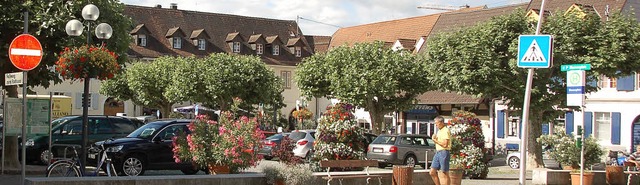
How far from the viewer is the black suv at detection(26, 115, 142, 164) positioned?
23453mm

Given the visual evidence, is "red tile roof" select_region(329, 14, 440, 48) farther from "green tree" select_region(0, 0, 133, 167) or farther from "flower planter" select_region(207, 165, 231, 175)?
"flower planter" select_region(207, 165, 231, 175)

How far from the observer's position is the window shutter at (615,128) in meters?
36.8

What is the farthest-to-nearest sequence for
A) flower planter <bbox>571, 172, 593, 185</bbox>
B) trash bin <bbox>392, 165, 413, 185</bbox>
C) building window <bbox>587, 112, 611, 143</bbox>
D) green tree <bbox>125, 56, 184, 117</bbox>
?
green tree <bbox>125, 56, 184, 117</bbox> < building window <bbox>587, 112, 611, 143</bbox> < flower planter <bbox>571, 172, 593, 185</bbox> < trash bin <bbox>392, 165, 413, 185</bbox>

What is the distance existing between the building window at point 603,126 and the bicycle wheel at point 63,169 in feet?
91.6

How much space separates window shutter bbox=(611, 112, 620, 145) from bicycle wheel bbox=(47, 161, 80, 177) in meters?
27.5

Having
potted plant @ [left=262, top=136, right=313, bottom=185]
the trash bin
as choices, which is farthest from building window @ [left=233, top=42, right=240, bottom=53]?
potted plant @ [left=262, top=136, right=313, bottom=185]

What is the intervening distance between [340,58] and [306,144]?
9.95 meters

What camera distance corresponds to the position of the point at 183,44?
62.3 m

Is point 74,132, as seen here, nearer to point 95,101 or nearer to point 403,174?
point 403,174

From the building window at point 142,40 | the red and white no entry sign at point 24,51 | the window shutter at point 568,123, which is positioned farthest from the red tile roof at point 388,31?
the red and white no entry sign at point 24,51

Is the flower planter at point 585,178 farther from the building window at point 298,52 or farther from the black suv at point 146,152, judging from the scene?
the building window at point 298,52

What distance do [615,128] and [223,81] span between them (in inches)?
864

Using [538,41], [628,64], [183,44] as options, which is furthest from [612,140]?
[183,44]

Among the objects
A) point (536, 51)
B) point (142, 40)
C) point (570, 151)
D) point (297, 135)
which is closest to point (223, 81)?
point (142, 40)
